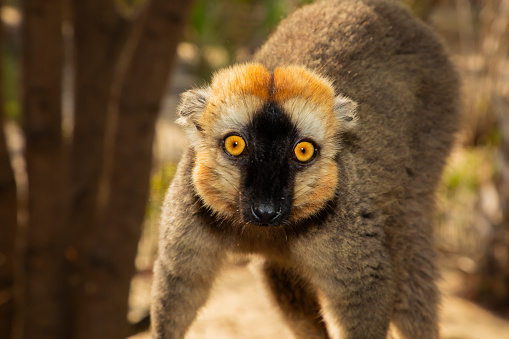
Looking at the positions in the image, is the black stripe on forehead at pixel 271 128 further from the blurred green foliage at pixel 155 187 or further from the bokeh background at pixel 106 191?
the blurred green foliage at pixel 155 187

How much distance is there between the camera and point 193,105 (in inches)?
133

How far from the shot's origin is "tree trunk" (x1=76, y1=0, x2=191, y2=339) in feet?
19.5

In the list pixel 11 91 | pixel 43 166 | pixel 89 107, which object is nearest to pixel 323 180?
pixel 43 166

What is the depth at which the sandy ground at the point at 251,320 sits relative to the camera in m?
8.33

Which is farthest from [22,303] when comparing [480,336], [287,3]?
[287,3]

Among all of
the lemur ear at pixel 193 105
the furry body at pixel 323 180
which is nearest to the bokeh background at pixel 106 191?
the furry body at pixel 323 180

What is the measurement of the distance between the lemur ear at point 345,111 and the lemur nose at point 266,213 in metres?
0.74

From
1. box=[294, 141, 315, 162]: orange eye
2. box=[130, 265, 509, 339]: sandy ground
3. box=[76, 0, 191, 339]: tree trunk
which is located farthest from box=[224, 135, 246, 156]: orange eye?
box=[130, 265, 509, 339]: sandy ground

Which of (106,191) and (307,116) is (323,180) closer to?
(307,116)

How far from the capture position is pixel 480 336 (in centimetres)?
859

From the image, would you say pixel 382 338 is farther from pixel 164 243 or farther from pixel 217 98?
pixel 217 98

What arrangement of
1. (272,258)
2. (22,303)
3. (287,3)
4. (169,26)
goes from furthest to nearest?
(287,3) < (22,303) < (169,26) < (272,258)

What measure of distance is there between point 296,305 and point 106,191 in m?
2.90

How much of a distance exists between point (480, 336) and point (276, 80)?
686 cm
